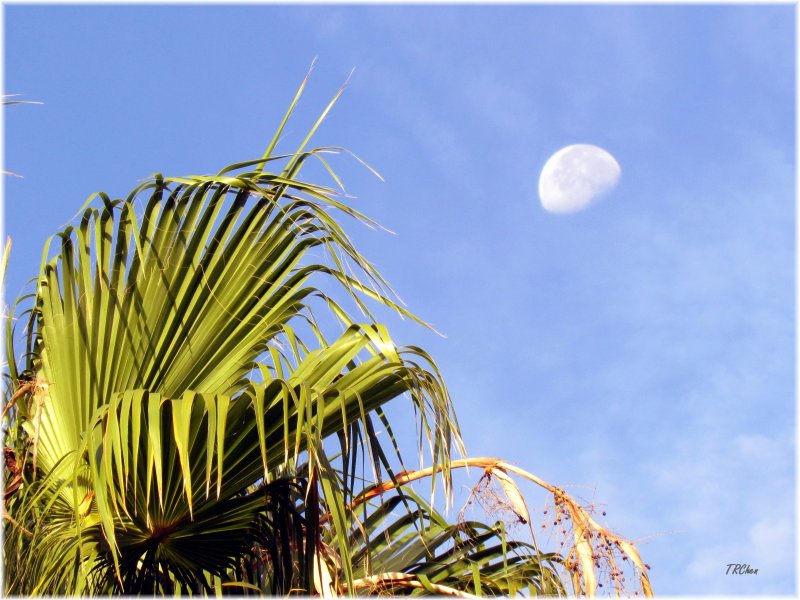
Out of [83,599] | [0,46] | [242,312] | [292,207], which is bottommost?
[83,599]

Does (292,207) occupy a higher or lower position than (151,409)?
higher

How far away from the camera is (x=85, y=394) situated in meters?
2.80

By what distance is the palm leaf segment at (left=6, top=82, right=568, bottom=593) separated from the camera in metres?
2.54

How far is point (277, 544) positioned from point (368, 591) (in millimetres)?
328

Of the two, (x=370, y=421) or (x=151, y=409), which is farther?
(x=370, y=421)

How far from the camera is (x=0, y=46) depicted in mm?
2971

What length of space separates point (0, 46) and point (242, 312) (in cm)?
113

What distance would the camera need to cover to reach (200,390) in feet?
9.64

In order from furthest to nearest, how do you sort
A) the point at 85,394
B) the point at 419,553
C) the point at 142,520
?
the point at 419,553 < the point at 85,394 < the point at 142,520

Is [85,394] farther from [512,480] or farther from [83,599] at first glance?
[512,480]

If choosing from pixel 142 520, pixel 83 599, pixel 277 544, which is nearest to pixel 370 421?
pixel 277 544

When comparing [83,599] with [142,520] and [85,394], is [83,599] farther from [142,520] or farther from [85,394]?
[85,394]

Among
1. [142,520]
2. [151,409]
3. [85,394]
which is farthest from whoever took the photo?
[85,394]

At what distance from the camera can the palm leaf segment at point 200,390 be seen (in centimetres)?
254
